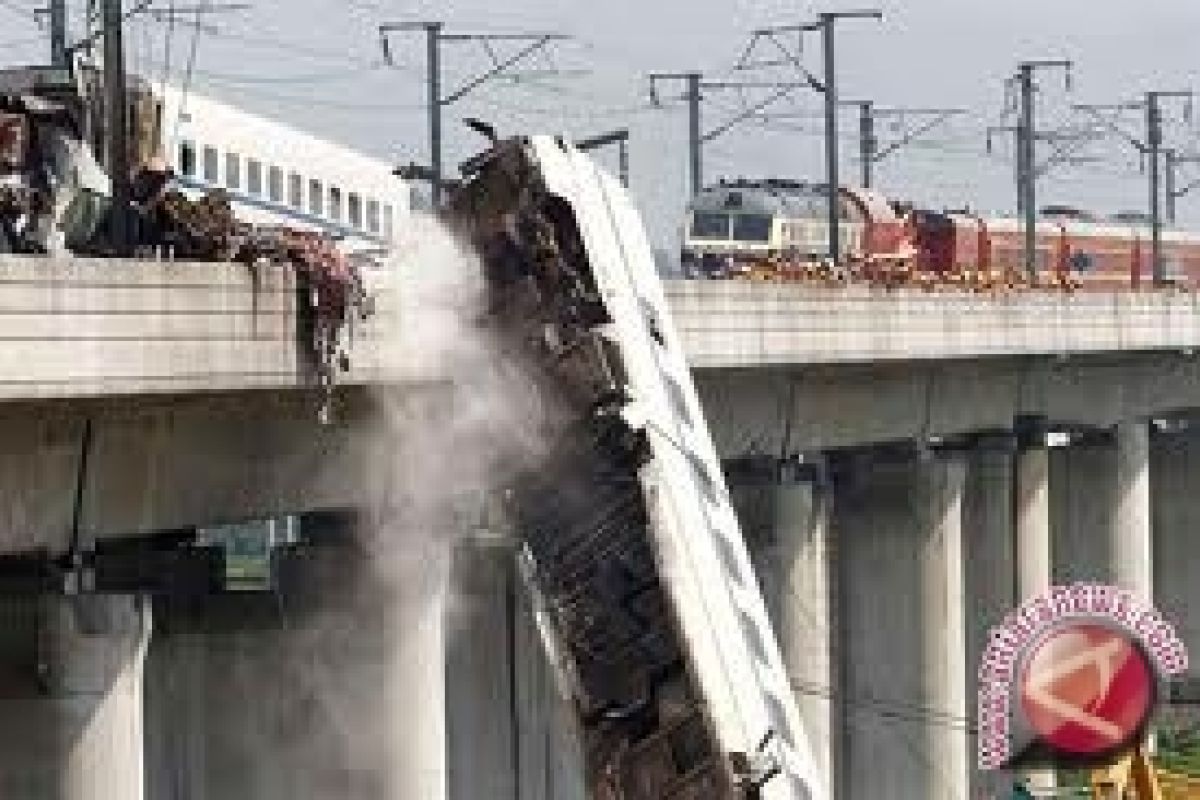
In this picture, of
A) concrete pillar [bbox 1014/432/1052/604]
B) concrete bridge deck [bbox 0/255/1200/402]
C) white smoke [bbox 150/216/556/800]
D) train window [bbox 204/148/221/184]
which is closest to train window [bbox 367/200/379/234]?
train window [bbox 204/148/221/184]

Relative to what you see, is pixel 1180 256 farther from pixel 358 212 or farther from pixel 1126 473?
pixel 358 212

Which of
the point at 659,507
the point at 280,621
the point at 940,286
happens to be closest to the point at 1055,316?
Result: the point at 940,286

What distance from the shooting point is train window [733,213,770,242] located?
80.0 meters

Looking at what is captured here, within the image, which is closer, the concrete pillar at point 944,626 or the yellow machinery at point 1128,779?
the yellow machinery at point 1128,779

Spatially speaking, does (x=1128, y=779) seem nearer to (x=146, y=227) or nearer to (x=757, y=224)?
(x=146, y=227)

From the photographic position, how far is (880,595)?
6775cm

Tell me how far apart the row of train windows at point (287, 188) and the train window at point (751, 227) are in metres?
18.8

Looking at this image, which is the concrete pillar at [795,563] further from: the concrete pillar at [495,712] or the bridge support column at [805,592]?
the concrete pillar at [495,712]

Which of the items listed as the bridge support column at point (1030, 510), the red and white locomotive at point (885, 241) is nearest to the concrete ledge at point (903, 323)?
the red and white locomotive at point (885, 241)

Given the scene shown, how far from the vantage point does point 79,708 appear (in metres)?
28.9

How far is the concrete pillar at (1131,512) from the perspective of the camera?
8350 cm

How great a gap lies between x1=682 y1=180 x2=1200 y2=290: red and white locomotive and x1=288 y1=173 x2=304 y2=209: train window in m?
12.9

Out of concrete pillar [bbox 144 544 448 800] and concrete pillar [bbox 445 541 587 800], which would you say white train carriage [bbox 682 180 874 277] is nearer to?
concrete pillar [bbox 445 541 587 800]

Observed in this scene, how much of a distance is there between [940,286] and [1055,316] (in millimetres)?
4179
